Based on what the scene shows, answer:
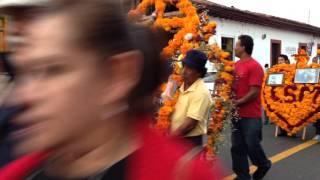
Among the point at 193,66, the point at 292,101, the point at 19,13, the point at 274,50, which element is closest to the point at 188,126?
the point at 193,66

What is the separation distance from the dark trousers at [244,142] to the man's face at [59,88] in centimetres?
490

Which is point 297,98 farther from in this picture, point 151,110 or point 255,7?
point 255,7

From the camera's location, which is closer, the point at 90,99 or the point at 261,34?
the point at 90,99

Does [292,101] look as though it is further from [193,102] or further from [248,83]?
[193,102]

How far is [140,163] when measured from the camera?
46.3 inches

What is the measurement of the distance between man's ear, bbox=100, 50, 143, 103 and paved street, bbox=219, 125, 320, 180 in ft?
18.6

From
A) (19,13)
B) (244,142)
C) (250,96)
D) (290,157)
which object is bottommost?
(290,157)

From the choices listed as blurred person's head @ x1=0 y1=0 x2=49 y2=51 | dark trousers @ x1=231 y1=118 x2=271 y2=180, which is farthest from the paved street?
blurred person's head @ x1=0 y1=0 x2=49 y2=51

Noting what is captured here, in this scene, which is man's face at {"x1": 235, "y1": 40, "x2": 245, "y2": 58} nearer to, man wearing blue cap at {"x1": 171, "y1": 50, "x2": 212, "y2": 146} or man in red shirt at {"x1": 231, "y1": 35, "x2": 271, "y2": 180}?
man in red shirt at {"x1": 231, "y1": 35, "x2": 271, "y2": 180}

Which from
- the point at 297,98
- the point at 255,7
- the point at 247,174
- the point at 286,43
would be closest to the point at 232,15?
the point at 255,7

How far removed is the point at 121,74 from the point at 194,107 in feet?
11.2

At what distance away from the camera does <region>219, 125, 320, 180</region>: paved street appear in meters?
7.10

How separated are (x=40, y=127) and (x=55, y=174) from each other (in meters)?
0.14

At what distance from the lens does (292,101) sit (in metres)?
10.1
